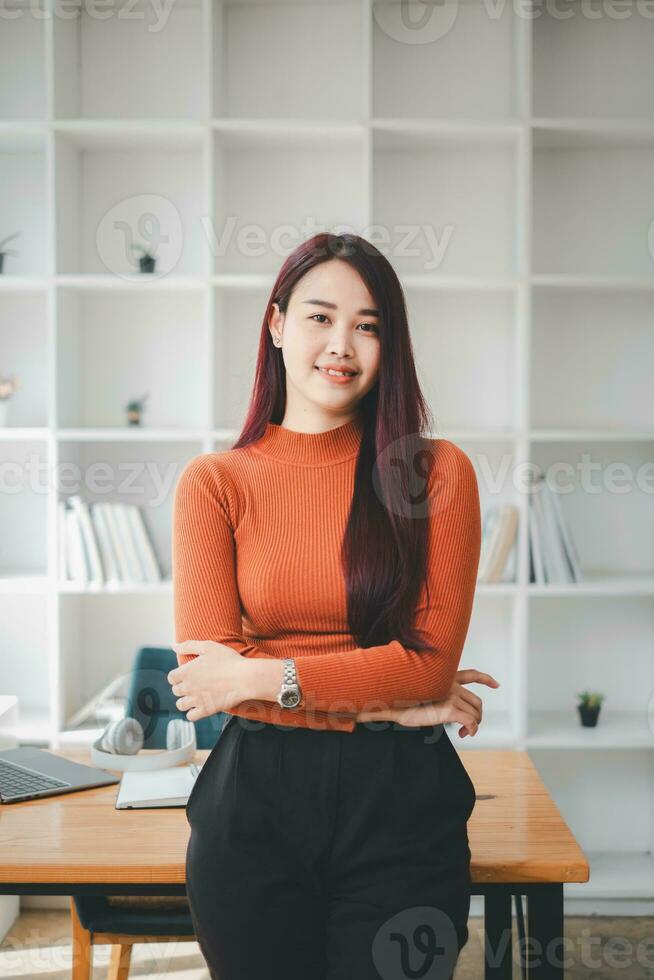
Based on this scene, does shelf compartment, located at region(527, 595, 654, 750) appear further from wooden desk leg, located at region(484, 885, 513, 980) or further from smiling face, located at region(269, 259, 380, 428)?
smiling face, located at region(269, 259, 380, 428)

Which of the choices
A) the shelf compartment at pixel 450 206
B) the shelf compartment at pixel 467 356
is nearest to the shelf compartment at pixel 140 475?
the shelf compartment at pixel 467 356

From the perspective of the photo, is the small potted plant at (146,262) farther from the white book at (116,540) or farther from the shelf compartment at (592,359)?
the shelf compartment at (592,359)

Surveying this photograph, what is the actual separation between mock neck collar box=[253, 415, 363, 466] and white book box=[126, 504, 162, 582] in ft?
4.46

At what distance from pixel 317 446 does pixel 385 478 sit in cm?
14

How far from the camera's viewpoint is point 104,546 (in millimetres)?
2779

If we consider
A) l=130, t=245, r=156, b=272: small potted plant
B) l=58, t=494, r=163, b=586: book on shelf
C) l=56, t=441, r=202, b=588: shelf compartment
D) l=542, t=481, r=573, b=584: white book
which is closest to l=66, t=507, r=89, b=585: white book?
l=58, t=494, r=163, b=586: book on shelf

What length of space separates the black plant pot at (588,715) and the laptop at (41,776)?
5.23 ft

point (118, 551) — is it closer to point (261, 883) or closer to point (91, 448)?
point (91, 448)

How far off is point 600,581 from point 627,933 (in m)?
1.02

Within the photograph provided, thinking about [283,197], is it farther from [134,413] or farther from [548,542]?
[548,542]

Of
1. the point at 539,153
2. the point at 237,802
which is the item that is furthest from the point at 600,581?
the point at 237,802

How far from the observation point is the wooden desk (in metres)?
1.43

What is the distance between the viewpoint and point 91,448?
3.04 metres

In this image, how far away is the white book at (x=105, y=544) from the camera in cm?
277
